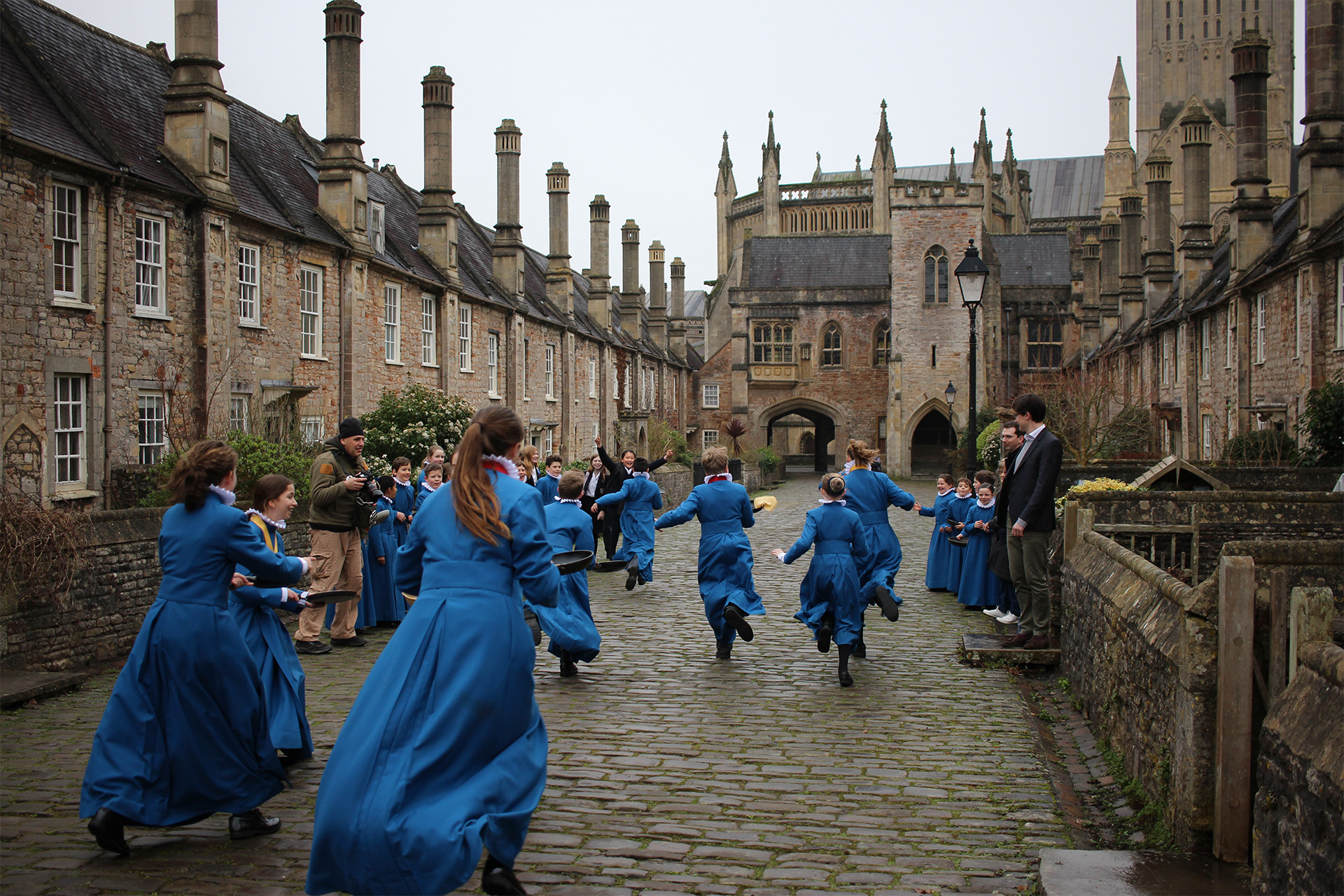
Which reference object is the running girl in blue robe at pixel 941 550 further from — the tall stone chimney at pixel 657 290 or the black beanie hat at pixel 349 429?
the tall stone chimney at pixel 657 290

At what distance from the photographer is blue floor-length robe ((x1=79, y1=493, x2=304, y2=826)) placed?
4871mm

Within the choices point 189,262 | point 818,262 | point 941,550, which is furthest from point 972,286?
point 818,262

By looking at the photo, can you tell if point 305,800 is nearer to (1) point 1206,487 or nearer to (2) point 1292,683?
(2) point 1292,683

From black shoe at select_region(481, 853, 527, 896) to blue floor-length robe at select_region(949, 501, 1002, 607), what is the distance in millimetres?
8887

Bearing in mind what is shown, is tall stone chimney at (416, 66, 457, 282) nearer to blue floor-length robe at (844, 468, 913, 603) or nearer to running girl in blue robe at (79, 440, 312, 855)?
blue floor-length robe at (844, 468, 913, 603)

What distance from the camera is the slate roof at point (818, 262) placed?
5588cm

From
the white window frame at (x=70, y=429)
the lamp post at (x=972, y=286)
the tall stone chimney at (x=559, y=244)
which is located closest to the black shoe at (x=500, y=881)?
the lamp post at (x=972, y=286)

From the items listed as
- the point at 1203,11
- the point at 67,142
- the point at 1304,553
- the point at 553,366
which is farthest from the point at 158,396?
the point at 1203,11

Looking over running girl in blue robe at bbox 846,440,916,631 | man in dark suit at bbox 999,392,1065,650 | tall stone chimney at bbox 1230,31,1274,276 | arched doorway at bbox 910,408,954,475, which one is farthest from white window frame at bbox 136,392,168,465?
arched doorway at bbox 910,408,954,475

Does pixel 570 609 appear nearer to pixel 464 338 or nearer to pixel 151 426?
pixel 151 426

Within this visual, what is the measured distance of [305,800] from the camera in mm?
5617

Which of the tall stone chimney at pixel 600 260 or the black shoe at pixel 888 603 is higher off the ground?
the tall stone chimney at pixel 600 260

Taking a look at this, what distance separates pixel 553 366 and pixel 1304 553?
33285 millimetres

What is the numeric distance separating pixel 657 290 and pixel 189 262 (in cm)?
3787
